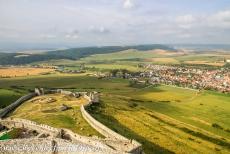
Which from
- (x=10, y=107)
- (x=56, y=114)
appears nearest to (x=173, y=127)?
(x=56, y=114)

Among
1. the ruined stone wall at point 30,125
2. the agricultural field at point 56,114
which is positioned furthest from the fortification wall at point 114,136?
the ruined stone wall at point 30,125

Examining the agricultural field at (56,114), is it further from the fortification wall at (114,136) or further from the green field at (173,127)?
the green field at (173,127)

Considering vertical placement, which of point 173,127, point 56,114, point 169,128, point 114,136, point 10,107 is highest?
point 56,114

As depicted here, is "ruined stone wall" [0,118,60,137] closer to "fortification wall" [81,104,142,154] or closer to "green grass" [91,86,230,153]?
"fortification wall" [81,104,142,154]

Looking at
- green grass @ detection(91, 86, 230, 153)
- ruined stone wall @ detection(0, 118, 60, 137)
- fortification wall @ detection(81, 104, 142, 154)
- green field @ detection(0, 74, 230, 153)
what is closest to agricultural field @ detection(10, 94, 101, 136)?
fortification wall @ detection(81, 104, 142, 154)

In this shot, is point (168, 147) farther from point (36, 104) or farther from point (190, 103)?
point (190, 103)

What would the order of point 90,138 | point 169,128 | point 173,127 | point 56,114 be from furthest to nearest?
1. point 173,127
2. point 169,128
3. point 56,114
4. point 90,138

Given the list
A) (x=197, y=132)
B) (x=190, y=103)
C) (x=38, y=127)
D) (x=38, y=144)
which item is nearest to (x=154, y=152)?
(x=38, y=127)

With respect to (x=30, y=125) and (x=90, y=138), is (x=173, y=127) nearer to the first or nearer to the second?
(x=30, y=125)

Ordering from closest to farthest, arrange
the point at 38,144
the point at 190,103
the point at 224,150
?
the point at 38,144 < the point at 224,150 < the point at 190,103

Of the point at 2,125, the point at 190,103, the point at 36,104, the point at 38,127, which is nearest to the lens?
the point at 38,127
